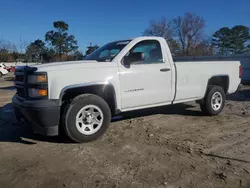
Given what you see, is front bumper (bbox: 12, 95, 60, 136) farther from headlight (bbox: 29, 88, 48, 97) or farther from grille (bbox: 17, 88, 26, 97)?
grille (bbox: 17, 88, 26, 97)

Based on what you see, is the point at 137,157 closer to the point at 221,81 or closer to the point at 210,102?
the point at 210,102

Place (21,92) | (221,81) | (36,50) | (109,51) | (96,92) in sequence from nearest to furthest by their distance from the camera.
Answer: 1. (21,92)
2. (96,92)
3. (109,51)
4. (221,81)
5. (36,50)

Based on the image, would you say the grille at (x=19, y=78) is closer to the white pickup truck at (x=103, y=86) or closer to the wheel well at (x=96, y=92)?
the white pickup truck at (x=103, y=86)

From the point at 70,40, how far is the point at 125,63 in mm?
61395

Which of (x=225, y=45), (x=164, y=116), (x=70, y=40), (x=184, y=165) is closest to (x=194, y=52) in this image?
(x=225, y=45)

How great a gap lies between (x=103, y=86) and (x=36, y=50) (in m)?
58.0

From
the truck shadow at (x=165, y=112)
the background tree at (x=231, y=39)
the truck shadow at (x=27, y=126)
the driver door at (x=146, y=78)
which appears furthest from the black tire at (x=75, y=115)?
the background tree at (x=231, y=39)

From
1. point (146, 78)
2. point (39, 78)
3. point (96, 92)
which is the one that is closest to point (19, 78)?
point (39, 78)

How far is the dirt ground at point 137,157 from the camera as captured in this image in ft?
9.42

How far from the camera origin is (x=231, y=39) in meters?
48.0

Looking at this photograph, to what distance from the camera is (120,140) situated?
4355 millimetres

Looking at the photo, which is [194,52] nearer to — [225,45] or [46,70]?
[225,45]

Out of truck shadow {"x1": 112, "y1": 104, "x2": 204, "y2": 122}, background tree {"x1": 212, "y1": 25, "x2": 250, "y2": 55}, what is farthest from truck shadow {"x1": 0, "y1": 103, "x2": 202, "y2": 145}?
background tree {"x1": 212, "y1": 25, "x2": 250, "y2": 55}

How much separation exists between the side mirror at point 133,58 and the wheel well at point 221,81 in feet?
8.13
